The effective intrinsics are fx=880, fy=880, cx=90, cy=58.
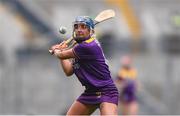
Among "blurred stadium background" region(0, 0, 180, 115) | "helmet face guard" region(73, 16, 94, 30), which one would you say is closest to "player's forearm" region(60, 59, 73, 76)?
"helmet face guard" region(73, 16, 94, 30)

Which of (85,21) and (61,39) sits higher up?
(85,21)

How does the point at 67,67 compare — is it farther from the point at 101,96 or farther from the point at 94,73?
the point at 101,96

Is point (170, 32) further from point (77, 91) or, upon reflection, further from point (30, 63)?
point (77, 91)

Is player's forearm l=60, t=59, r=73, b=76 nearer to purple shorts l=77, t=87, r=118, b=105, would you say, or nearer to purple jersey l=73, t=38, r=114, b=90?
purple jersey l=73, t=38, r=114, b=90

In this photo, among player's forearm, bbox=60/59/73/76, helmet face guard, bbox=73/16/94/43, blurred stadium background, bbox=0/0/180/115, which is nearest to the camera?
helmet face guard, bbox=73/16/94/43

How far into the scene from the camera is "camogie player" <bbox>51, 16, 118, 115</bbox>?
1071 cm

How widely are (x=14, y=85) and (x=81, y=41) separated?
11441 millimetres

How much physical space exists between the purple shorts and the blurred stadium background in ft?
29.2

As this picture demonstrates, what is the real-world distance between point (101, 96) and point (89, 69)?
363 mm

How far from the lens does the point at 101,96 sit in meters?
10.8

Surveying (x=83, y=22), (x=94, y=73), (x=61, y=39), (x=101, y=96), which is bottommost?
(x=61, y=39)

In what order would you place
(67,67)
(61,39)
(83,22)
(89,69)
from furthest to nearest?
(61,39)
(67,67)
(89,69)
(83,22)

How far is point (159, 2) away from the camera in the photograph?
3070cm

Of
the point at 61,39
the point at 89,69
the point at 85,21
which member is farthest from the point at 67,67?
the point at 61,39
